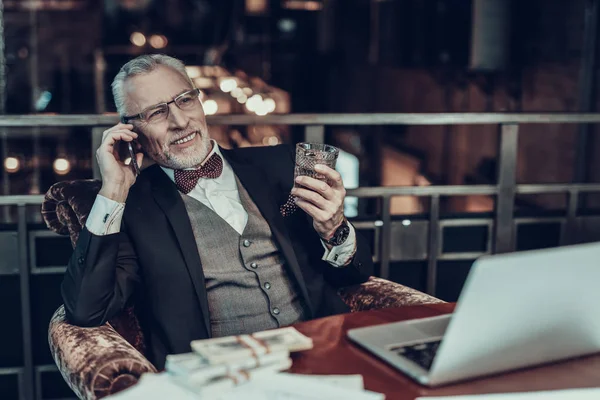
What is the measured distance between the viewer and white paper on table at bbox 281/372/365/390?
3.55 feet

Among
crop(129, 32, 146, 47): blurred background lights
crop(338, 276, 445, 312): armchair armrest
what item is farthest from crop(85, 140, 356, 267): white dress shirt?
crop(129, 32, 146, 47): blurred background lights

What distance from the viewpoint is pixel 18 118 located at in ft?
7.63

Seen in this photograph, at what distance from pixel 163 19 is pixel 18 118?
8725 mm

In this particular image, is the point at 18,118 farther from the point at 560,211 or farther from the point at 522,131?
the point at 522,131

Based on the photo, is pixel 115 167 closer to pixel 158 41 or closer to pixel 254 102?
pixel 254 102

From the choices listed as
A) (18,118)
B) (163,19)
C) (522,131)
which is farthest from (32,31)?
(18,118)

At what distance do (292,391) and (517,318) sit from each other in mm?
349

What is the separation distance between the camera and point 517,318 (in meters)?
1.04

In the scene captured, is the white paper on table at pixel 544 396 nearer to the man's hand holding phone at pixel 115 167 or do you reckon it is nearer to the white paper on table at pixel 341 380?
the white paper on table at pixel 341 380

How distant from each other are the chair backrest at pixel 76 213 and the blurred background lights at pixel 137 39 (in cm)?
863

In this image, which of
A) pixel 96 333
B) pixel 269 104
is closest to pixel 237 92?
pixel 269 104

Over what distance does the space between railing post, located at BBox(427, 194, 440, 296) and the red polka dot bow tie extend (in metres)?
1.01

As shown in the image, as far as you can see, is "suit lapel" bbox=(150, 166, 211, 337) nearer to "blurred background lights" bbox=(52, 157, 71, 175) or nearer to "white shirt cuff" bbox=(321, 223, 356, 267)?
"white shirt cuff" bbox=(321, 223, 356, 267)

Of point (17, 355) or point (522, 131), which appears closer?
point (17, 355)
